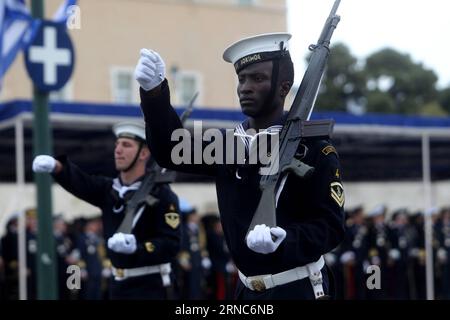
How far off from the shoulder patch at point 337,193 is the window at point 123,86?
78.4 ft

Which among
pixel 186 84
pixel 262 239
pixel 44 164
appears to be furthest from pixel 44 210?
pixel 186 84

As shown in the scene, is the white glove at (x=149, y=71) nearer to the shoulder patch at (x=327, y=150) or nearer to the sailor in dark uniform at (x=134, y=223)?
the shoulder patch at (x=327, y=150)

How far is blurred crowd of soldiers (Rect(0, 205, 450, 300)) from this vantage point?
1606 cm

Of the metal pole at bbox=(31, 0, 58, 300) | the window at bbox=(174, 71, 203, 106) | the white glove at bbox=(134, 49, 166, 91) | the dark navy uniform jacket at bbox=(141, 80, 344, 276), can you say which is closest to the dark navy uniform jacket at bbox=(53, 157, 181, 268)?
the metal pole at bbox=(31, 0, 58, 300)

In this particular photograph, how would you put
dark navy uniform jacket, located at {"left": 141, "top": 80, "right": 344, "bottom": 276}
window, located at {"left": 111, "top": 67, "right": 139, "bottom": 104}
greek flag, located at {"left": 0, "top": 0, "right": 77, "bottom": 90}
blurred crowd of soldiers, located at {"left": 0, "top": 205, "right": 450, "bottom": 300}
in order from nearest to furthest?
dark navy uniform jacket, located at {"left": 141, "top": 80, "right": 344, "bottom": 276} → greek flag, located at {"left": 0, "top": 0, "right": 77, "bottom": 90} → blurred crowd of soldiers, located at {"left": 0, "top": 205, "right": 450, "bottom": 300} → window, located at {"left": 111, "top": 67, "right": 139, "bottom": 104}

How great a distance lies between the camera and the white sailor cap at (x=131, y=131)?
7.95 metres

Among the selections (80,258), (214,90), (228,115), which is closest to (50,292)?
(228,115)

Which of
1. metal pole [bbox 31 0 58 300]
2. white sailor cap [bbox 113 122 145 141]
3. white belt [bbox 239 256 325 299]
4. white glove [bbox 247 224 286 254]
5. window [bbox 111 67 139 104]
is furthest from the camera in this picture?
window [bbox 111 67 139 104]

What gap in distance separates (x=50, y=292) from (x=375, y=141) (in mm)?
8076

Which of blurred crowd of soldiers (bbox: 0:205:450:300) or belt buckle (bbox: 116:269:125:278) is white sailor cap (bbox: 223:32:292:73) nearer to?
belt buckle (bbox: 116:269:125:278)

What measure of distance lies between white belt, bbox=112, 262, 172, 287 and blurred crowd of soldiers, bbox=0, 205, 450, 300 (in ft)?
24.2

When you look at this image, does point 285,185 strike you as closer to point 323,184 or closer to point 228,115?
point 323,184

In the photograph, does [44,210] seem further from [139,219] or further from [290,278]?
[290,278]

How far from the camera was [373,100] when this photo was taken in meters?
39.8
